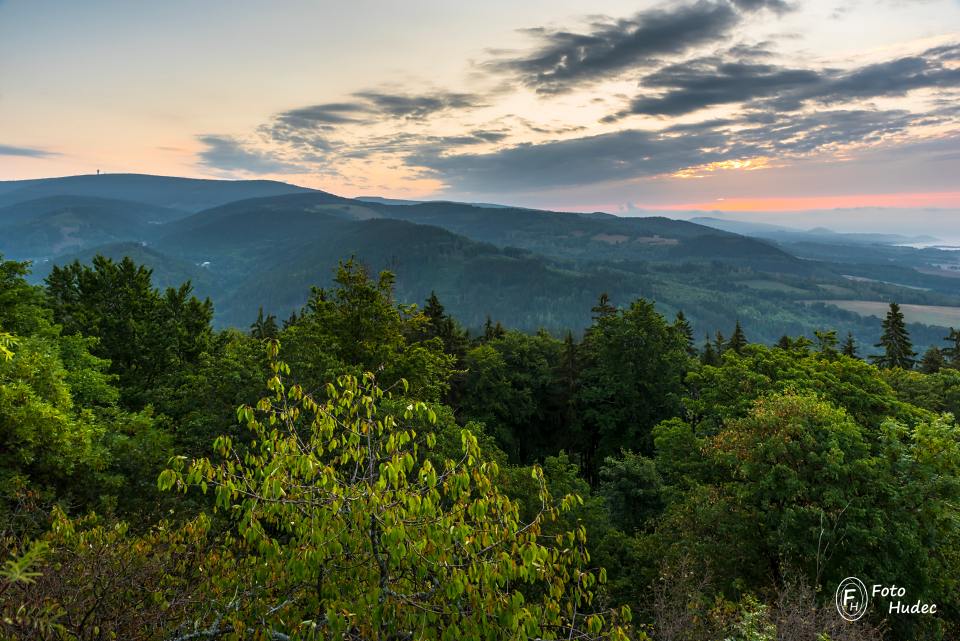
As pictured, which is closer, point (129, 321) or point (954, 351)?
point (129, 321)

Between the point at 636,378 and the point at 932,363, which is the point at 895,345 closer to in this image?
the point at 932,363

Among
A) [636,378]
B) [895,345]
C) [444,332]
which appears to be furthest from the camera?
[895,345]

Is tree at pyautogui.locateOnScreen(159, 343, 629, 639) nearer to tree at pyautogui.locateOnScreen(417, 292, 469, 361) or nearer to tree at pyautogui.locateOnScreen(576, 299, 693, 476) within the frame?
tree at pyautogui.locateOnScreen(576, 299, 693, 476)

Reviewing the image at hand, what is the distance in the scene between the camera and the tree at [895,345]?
5347 cm

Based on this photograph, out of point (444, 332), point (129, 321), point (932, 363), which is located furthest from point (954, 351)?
point (129, 321)

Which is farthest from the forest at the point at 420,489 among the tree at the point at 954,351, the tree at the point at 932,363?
the tree at the point at 954,351

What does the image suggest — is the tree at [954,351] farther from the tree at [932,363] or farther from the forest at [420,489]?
the forest at [420,489]

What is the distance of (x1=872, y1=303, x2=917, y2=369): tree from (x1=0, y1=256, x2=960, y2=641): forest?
78.1 ft

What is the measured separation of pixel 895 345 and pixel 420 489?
6824 cm

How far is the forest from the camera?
5770mm

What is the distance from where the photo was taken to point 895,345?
54562 millimetres

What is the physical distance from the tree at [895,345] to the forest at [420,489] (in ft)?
78.1

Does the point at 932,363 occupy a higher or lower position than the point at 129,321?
lower

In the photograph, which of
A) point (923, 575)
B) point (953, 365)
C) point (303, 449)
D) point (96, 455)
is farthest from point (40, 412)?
point (953, 365)
